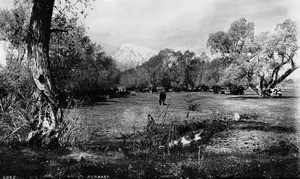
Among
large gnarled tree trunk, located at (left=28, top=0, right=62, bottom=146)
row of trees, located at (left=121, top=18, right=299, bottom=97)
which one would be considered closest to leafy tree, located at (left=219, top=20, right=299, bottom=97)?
row of trees, located at (left=121, top=18, right=299, bottom=97)

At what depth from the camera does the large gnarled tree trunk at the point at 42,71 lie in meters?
11.3

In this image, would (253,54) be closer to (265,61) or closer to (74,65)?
(265,61)

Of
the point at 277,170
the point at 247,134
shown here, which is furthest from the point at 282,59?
the point at 277,170

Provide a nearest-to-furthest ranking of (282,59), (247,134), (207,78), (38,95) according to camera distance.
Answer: (38,95), (247,134), (282,59), (207,78)

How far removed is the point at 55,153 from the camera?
945cm

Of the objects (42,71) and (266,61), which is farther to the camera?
(266,61)

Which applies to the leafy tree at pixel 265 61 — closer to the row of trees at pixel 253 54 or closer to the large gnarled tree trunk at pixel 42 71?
the row of trees at pixel 253 54

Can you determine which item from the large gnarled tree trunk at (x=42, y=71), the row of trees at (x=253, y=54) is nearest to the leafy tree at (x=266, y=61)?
the row of trees at (x=253, y=54)

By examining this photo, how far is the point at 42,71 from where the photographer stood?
11336 millimetres

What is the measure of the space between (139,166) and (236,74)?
201ft

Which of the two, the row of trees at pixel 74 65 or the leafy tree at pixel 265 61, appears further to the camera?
the leafy tree at pixel 265 61

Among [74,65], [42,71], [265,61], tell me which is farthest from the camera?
[265,61]

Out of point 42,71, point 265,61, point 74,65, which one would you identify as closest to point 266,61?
point 265,61

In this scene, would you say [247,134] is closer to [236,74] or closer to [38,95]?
[38,95]
